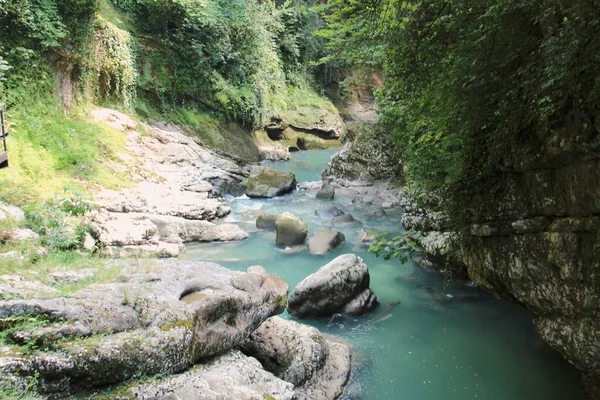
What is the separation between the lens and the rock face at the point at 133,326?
11.1 ft

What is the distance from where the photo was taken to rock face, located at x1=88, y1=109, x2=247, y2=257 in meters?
9.39

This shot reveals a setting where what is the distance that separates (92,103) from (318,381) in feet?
43.8

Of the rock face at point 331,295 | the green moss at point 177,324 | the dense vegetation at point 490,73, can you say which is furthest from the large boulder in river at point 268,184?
the green moss at point 177,324

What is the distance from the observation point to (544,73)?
3541 mm

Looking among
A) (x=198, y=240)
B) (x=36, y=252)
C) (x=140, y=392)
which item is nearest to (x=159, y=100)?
(x=198, y=240)

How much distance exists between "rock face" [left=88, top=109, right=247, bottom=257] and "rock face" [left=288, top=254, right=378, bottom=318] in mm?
3443

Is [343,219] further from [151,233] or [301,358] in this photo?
[301,358]

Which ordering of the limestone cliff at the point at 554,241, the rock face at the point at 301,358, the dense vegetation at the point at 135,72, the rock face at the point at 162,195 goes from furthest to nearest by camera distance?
the dense vegetation at the point at 135,72 < the rock face at the point at 162,195 < the rock face at the point at 301,358 < the limestone cliff at the point at 554,241

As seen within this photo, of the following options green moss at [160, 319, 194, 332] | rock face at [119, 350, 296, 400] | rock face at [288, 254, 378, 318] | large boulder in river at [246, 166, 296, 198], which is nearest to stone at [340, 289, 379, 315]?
rock face at [288, 254, 378, 318]

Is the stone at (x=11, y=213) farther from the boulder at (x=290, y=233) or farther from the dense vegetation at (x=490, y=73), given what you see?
the dense vegetation at (x=490, y=73)

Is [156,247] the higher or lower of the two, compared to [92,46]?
lower

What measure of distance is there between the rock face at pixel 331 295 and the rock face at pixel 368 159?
27.2 feet

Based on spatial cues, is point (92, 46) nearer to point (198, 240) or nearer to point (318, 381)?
point (198, 240)

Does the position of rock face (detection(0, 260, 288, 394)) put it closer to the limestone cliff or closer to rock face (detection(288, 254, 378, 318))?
rock face (detection(288, 254, 378, 318))
